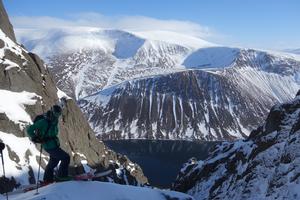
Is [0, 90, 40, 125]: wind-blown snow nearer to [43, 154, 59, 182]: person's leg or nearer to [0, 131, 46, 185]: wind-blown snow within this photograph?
[0, 131, 46, 185]: wind-blown snow

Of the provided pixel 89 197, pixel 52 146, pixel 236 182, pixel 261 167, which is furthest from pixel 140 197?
pixel 236 182

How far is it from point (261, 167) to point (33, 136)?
104 feet

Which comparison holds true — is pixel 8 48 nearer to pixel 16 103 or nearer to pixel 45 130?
pixel 16 103

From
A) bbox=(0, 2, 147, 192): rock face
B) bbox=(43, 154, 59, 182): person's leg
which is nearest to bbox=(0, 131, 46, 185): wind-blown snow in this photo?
bbox=(0, 2, 147, 192): rock face

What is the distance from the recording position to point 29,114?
9950 centimetres

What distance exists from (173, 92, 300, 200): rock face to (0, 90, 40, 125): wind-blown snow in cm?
3309

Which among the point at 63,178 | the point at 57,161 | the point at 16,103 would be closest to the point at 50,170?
the point at 63,178

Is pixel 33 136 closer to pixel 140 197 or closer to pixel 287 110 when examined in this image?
pixel 140 197

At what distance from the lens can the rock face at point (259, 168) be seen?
39628 millimetres

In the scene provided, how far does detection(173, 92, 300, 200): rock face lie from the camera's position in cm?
3963

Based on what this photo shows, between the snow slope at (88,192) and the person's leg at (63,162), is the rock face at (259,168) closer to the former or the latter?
the snow slope at (88,192)

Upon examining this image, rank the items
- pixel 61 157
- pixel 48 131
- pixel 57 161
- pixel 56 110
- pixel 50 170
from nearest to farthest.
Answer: pixel 56 110 < pixel 48 131 < pixel 61 157 < pixel 57 161 < pixel 50 170

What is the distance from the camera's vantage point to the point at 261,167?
4994 cm

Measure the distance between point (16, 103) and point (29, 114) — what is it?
414 centimetres
